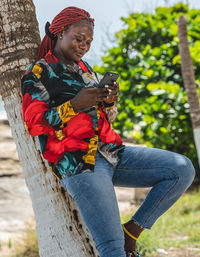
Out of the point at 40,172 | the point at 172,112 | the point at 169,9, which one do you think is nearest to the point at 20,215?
the point at 172,112

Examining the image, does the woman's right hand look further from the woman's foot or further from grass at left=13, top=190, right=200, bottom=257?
grass at left=13, top=190, right=200, bottom=257

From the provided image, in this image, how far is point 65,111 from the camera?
2.08 metres

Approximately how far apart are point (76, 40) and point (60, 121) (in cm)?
53

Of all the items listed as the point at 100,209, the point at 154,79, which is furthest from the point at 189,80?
the point at 100,209

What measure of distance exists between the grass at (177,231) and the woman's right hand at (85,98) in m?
3.01

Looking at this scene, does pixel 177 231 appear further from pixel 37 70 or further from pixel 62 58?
pixel 37 70

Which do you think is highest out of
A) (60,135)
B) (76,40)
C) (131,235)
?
(76,40)

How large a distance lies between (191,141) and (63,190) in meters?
5.83

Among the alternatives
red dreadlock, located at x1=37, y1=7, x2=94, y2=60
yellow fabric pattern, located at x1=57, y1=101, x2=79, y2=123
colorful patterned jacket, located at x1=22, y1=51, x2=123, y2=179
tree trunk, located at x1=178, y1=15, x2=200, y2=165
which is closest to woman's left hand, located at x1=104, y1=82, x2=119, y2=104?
colorful patterned jacket, located at x1=22, y1=51, x2=123, y2=179

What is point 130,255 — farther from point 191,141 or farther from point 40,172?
point 191,141

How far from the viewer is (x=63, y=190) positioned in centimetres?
252

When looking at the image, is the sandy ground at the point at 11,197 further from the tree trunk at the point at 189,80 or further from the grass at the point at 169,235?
the tree trunk at the point at 189,80

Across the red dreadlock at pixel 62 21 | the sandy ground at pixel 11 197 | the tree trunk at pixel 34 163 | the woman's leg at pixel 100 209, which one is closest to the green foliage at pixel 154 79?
the sandy ground at pixel 11 197

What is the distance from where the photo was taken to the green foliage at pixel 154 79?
736cm
